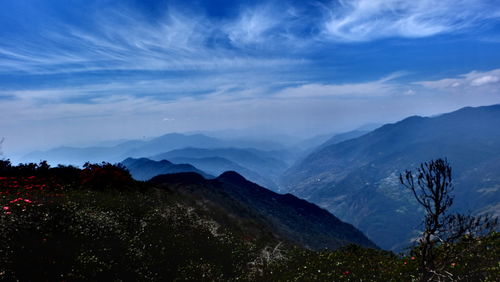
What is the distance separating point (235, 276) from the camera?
2627 centimetres

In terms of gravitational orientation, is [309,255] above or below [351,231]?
above

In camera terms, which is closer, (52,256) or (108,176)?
(52,256)

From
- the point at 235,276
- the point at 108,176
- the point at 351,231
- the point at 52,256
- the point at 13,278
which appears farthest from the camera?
the point at 351,231

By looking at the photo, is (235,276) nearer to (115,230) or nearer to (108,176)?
(115,230)

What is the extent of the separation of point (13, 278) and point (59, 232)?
5.67 m

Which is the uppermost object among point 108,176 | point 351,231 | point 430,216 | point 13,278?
point 108,176

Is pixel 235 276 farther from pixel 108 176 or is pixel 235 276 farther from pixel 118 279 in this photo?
pixel 108 176

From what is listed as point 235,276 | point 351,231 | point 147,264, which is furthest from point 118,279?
point 351,231

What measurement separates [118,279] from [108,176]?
18.6 metres

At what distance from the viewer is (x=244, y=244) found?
3350 centimetres

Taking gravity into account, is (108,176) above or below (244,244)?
above

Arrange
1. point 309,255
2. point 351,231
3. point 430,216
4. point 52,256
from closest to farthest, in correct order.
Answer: point 430,216 → point 52,256 → point 309,255 → point 351,231

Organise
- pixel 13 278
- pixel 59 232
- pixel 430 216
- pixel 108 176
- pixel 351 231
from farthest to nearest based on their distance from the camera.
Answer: pixel 351 231
pixel 108 176
pixel 59 232
pixel 13 278
pixel 430 216

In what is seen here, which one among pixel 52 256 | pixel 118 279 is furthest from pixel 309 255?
pixel 52 256
